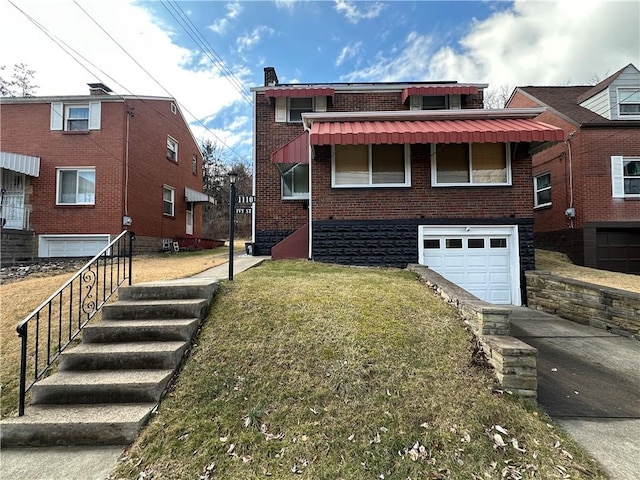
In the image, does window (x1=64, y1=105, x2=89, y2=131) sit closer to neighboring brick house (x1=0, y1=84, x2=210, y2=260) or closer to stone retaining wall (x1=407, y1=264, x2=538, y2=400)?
neighboring brick house (x1=0, y1=84, x2=210, y2=260)

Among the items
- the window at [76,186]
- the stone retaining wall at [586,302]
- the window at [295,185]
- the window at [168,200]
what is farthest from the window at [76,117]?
the stone retaining wall at [586,302]

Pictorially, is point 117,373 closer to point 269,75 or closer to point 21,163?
point 269,75

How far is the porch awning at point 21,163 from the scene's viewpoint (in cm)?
1274

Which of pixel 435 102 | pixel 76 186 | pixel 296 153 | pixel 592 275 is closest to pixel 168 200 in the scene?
pixel 76 186

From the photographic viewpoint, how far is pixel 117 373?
3.80 m

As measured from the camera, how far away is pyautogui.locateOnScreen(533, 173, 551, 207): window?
1424 centimetres

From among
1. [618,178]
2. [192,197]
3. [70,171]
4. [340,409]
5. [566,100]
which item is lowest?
[340,409]

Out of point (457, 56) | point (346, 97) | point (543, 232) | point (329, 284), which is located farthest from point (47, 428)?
point (457, 56)

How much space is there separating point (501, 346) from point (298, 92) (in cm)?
1138

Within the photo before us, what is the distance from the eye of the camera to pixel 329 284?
6.19 metres

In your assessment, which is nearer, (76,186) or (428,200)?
(428,200)

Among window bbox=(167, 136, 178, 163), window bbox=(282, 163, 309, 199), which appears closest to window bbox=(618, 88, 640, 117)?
window bbox=(282, 163, 309, 199)

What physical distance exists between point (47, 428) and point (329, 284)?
14.3 feet

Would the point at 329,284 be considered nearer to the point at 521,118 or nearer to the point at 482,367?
the point at 482,367
